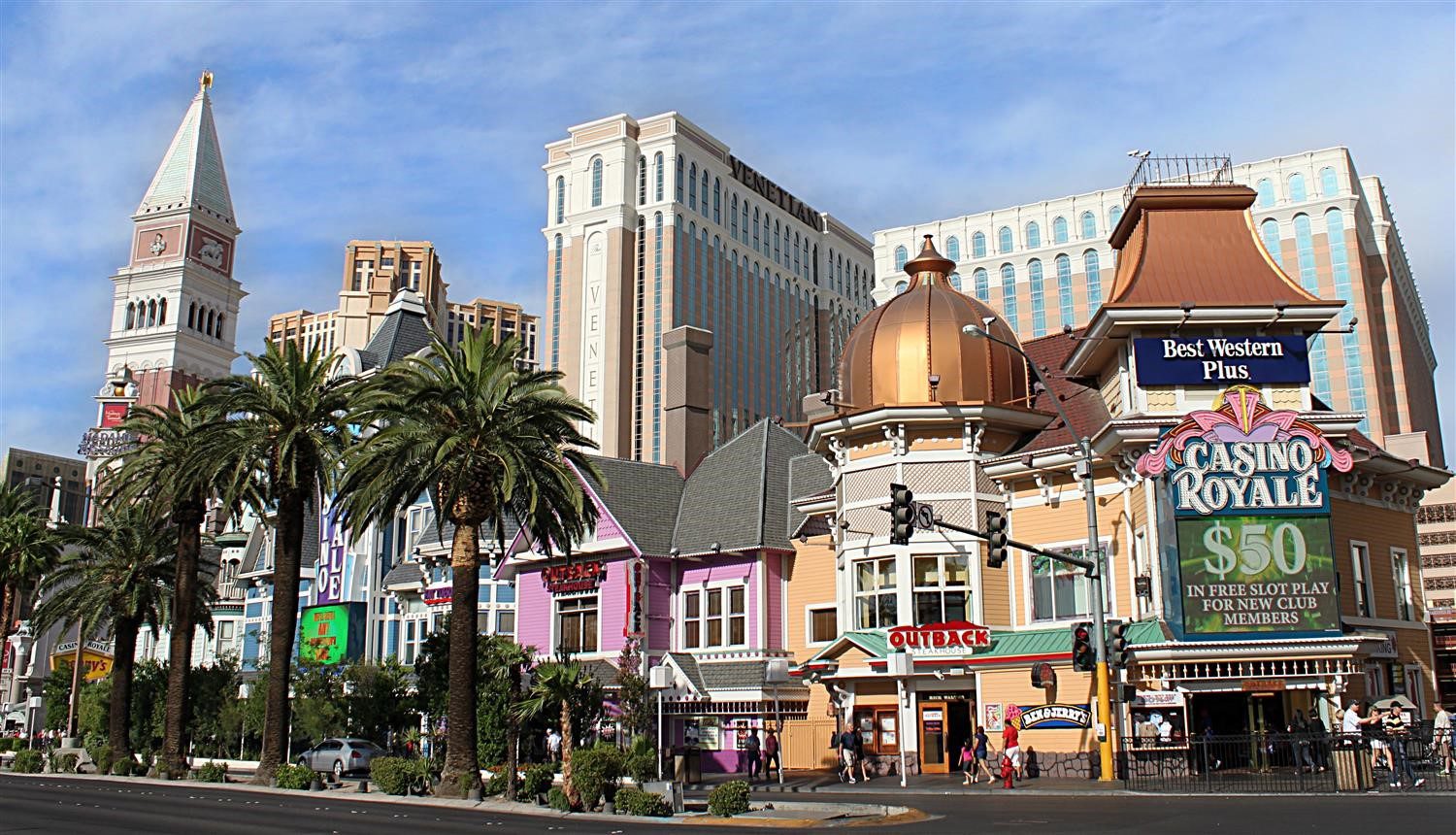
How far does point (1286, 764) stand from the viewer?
29.5m

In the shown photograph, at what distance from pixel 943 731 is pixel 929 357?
11052 mm

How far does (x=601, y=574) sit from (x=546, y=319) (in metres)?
108

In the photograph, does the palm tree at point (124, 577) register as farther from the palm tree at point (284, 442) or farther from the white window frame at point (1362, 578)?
the white window frame at point (1362, 578)

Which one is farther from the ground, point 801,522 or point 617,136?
point 617,136

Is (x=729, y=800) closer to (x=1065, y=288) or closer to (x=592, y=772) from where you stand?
(x=592, y=772)

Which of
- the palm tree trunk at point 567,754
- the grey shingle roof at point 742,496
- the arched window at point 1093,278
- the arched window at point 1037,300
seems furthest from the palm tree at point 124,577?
the arched window at point 1037,300

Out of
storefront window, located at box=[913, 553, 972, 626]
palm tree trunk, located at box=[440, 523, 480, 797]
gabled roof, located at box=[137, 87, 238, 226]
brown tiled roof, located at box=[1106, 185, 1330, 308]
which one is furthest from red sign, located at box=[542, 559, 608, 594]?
gabled roof, located at box=[137, 87, 238, 226]

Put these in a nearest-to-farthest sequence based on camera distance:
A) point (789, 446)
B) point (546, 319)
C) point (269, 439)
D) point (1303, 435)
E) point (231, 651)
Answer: point (1303, 435), point (269, 439), point (789, 446), point (231, 651), point (546, 319)

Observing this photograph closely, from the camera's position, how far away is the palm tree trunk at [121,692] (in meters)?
42.9

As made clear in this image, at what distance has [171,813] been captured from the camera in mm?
24812

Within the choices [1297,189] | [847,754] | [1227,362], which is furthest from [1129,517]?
[1297,189]

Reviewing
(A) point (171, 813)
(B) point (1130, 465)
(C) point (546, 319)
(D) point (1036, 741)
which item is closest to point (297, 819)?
(A) point (171, 813)

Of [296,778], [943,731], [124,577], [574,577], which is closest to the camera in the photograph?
[296,778]

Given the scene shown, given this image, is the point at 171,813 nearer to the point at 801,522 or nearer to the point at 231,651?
the point at 801,522
